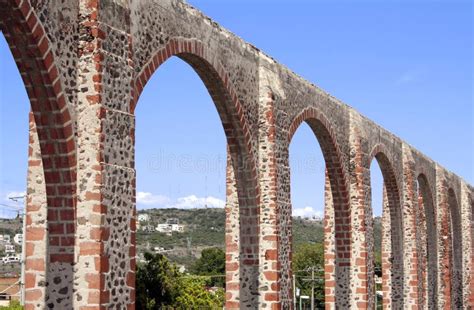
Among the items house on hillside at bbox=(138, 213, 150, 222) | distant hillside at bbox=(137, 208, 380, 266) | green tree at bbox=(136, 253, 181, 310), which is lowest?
green tree at bbox=(136, 253, 181, 310)

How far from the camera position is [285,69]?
40.4 feet

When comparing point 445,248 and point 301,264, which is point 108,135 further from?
point 301,264

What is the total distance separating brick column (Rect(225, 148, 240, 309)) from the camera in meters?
11.0

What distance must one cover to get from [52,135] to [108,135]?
57 cm

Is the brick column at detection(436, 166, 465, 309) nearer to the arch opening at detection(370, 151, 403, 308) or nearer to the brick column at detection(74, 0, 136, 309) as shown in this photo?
the arch opening at detection(370, 151, 403, 308)

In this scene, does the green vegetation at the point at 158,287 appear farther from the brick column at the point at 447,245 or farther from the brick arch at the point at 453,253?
the brick arch at the point at 453,253

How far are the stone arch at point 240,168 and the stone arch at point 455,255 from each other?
13.8 meters

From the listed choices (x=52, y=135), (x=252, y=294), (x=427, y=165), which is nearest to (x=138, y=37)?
(x=52, y=135)

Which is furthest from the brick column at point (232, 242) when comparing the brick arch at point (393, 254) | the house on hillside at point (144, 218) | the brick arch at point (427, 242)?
the house on hillside at point (144, 218)

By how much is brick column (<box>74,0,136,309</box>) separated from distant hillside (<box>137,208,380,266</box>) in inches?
1962

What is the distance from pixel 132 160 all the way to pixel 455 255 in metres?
19.9

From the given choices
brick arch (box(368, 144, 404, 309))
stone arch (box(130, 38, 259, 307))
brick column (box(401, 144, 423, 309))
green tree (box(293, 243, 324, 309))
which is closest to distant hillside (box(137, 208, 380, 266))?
green tree (box(293, 243, 324, 309))

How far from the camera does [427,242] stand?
21922 mm

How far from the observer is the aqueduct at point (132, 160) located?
7129mm
